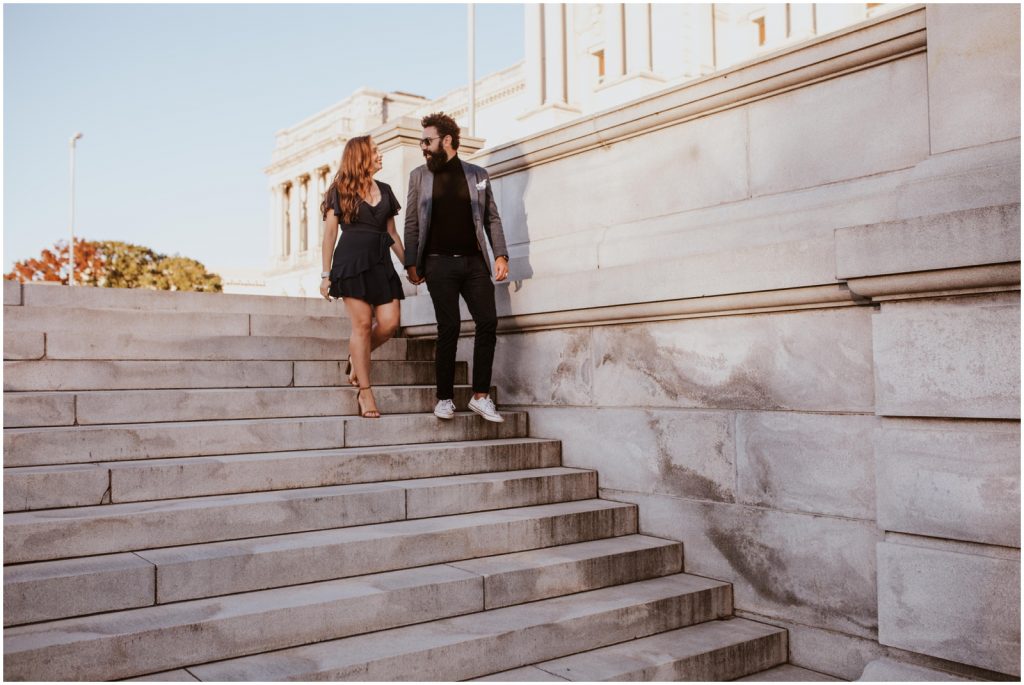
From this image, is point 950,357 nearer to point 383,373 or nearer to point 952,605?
point 952,605

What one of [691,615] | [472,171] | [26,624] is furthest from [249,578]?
[472,171]

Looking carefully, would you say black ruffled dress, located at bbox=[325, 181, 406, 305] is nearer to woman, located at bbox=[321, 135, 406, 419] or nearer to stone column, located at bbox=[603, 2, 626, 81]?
woman, located at bbox=[321, 135, 406, 419]

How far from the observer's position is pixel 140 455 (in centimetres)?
510

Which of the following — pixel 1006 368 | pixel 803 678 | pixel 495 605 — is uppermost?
pixel 1006 368

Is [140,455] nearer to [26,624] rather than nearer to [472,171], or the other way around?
[26,624]

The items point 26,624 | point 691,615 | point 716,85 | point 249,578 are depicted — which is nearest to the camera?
point 26,624

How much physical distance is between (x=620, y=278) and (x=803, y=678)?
2.60 meters

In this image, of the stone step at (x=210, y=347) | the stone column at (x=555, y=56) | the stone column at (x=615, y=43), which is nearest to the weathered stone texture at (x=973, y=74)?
the stone step at (x=210, y=347)

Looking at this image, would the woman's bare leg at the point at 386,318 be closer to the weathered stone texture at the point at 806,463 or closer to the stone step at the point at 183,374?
the stone step at the point at 183,374

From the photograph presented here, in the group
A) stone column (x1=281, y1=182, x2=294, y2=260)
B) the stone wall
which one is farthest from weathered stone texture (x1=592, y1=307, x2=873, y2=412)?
stone column (x1=281, y1=182, x2=294, y2=260)

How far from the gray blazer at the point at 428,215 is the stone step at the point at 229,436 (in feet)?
3.77

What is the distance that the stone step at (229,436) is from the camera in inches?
191

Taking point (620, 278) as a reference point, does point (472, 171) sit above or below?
above

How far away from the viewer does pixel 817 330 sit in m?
4.83
